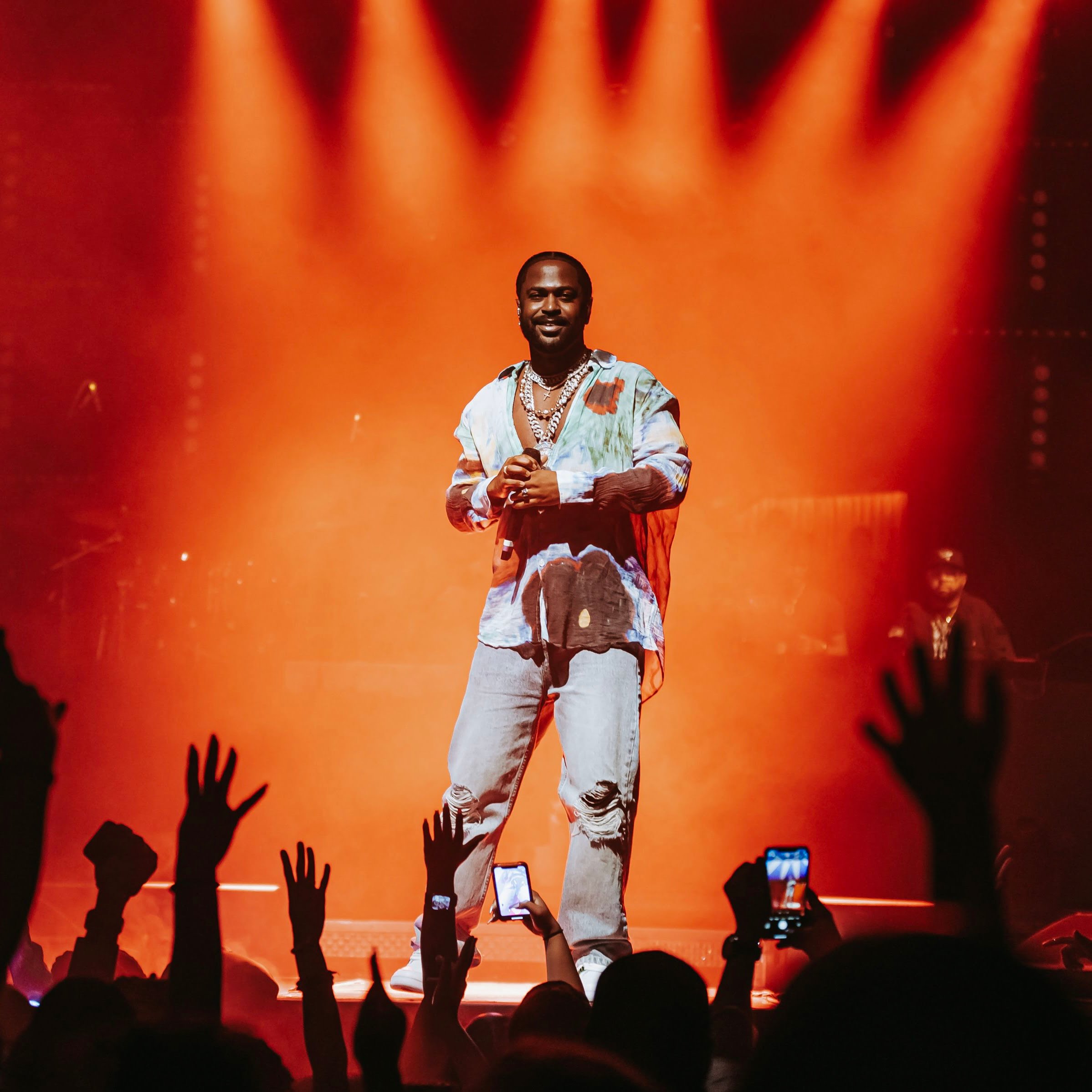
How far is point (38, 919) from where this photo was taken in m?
5.41

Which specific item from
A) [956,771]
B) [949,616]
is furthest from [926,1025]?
[949,616]

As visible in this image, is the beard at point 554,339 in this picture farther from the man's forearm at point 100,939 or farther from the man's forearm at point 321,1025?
the man's forearm at point 321,1025

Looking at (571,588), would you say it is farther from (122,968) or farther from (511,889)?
(122,968)

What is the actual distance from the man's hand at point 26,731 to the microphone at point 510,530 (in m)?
1.92

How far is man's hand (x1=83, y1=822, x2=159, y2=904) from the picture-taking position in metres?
2.12

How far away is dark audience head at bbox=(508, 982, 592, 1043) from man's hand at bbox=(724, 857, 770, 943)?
303 millimetres

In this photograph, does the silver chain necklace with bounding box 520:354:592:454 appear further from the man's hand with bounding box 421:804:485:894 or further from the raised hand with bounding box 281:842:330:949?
the raised hand with bounding box 281:842:330:949

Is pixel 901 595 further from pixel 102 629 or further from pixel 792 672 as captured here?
pixel 102 629

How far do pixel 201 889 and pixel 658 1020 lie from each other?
736 millimetres

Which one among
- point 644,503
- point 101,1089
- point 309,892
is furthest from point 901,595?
point 101,1089

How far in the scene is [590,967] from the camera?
3.06 meters

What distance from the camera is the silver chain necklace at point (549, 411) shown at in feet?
11.5

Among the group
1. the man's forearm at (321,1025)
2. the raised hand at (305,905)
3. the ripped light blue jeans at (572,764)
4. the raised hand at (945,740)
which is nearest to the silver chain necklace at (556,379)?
the ripped light blue jeans at (572,764)

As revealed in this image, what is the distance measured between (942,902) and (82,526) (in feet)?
21.2
